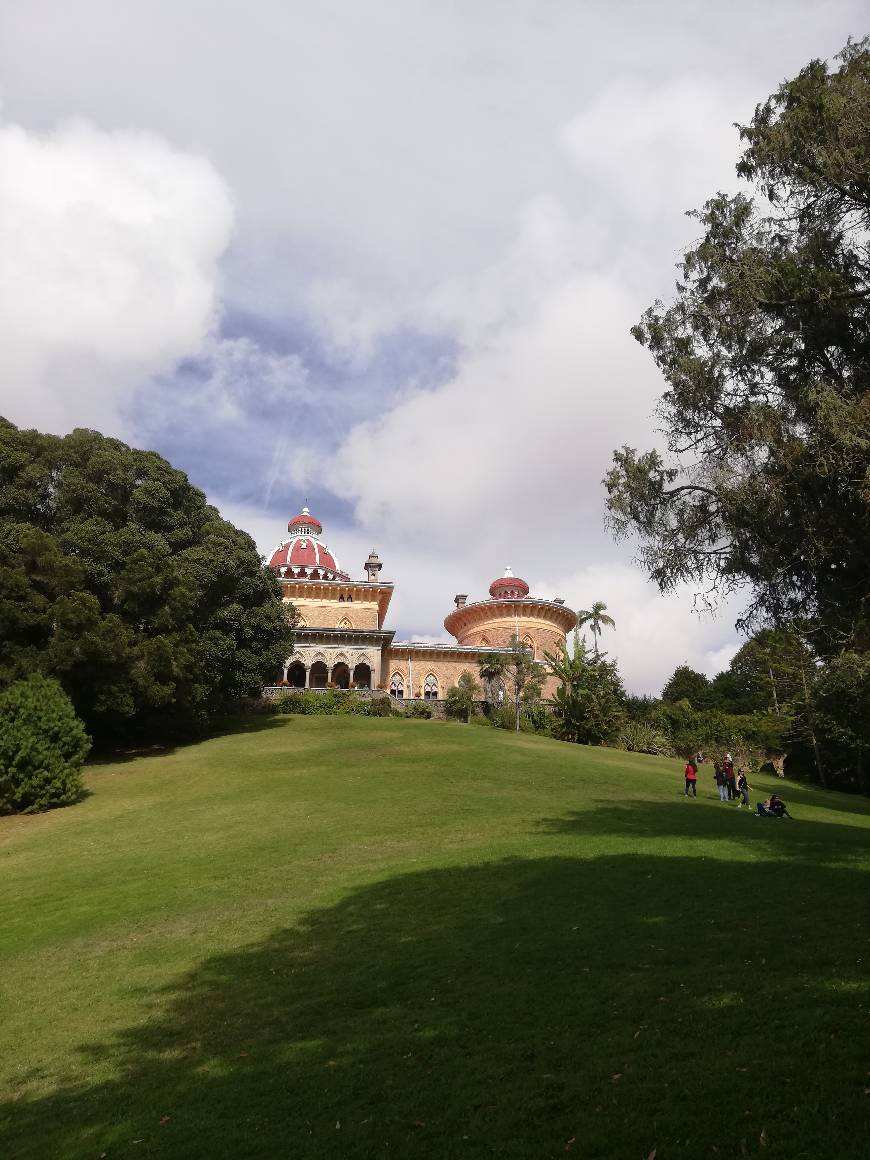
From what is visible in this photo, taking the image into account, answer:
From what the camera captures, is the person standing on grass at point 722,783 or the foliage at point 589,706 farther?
the foliage at point 589,706

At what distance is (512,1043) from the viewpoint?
234 inches

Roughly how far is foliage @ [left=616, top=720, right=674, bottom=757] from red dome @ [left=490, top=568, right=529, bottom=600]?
23274 millimetres

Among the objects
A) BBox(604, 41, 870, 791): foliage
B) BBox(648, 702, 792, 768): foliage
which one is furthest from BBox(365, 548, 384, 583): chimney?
BBox(604, 41, 870, 791): foliage

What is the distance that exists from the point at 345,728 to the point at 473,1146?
3044 cm

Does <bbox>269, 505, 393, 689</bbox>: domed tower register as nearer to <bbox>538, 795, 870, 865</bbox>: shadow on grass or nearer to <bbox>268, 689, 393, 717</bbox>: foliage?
<bbox>268, 689, 393, 717</bbox>: foliage

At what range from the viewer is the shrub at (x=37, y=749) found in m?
20.8

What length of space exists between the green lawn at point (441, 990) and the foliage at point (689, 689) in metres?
49.9

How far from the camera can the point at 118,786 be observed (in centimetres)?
2380

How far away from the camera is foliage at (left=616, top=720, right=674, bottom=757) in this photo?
3903 centimetres

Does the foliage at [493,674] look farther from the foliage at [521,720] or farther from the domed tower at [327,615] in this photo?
the domed tower at [327,615]

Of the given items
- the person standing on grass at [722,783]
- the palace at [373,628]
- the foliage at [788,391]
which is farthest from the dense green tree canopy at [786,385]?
the palace at [373,628]

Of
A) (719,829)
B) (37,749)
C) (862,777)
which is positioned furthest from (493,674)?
(719,829)

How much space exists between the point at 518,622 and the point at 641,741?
19884mm

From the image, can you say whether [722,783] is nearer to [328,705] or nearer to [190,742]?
[190,742]
